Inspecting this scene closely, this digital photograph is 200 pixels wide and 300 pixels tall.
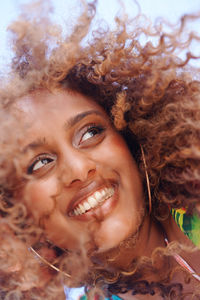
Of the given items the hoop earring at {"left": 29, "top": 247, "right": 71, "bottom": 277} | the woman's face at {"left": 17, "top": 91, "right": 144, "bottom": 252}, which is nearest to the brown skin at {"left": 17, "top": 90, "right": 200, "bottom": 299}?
the woman's face at {"left": 17, "top": 91, "right": 144, "bottom": 252}

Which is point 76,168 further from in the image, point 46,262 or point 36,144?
point 46,262

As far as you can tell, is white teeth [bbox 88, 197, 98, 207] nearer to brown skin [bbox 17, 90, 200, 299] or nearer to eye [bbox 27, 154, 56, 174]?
brown skin [bbox 17, 90, 200, 299]

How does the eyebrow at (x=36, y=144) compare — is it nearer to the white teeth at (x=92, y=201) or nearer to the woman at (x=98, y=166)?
the woman at (x=98, y=166)

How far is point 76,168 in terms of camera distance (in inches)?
56.9

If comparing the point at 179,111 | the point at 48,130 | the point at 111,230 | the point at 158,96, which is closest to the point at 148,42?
the point at 158,96

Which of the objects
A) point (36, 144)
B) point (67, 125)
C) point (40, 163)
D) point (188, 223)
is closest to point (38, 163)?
point (40, 163)

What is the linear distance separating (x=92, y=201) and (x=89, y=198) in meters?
0.02

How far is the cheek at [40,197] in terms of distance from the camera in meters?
1.51

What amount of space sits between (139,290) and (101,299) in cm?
26

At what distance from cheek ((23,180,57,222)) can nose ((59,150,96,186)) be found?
0.29 ft

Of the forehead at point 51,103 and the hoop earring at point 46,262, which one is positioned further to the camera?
the hoop earring at point 46,262

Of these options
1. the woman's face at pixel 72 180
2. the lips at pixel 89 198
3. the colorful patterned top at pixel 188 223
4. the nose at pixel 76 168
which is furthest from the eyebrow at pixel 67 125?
the colorful patterned top at pixel 188 223

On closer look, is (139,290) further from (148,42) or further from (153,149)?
(148,42)

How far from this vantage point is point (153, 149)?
5.57 ft
